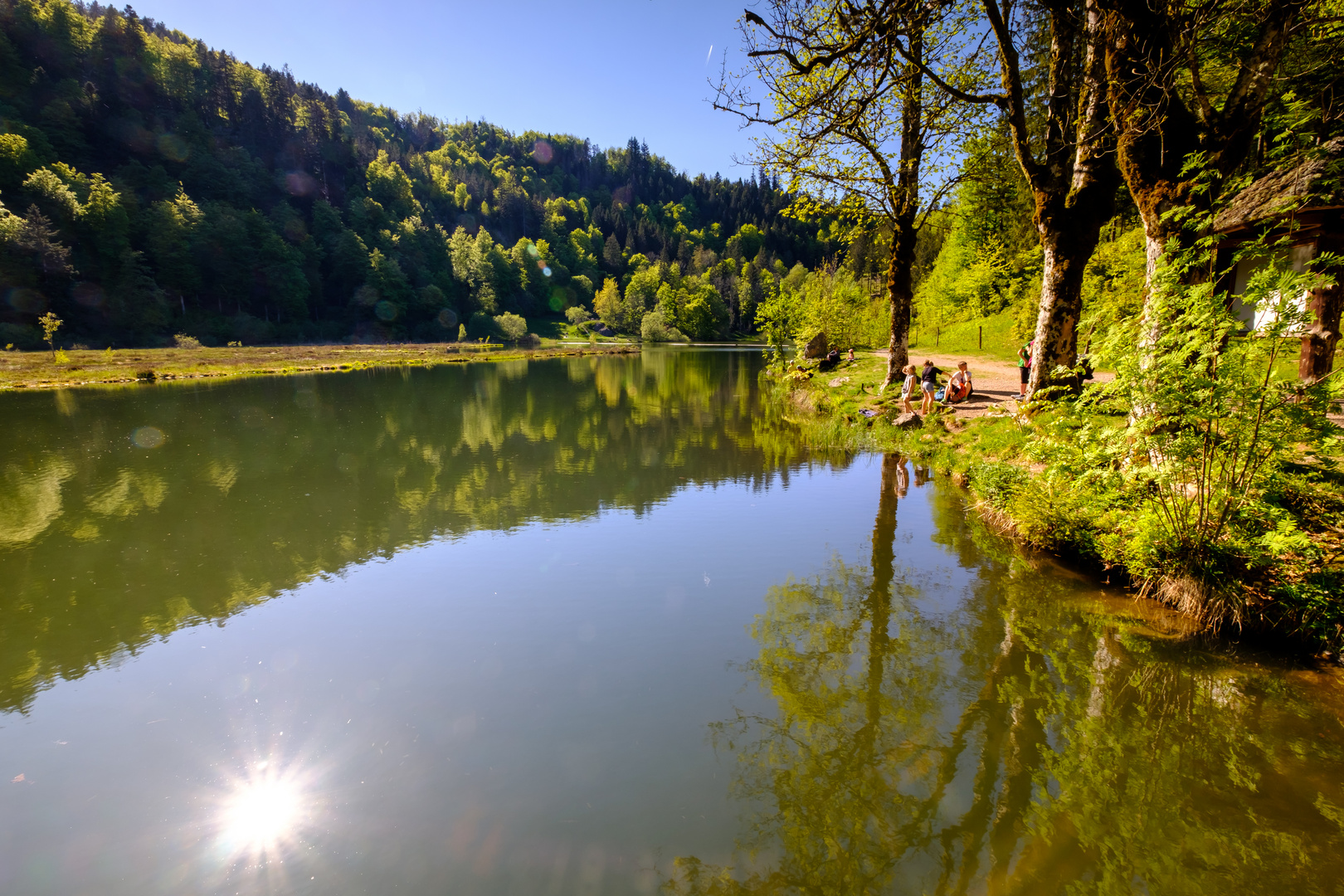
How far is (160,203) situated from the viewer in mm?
85938

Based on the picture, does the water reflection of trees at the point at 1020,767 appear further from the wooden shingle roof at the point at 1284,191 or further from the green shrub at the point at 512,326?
the green shrub at the point at 512,326

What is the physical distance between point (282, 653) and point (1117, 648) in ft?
30.4

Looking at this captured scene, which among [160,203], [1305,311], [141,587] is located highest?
[160,203]

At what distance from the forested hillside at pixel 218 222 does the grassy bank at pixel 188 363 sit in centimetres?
1931

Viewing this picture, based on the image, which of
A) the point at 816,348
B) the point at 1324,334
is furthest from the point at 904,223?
the point at 816,348

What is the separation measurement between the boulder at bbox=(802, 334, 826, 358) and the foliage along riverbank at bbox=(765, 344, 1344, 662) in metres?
29.1

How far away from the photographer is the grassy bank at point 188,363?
39.0m

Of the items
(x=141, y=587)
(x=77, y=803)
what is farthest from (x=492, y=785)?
(x=141, y=587)

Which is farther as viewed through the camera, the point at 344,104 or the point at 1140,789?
the point at 344,104

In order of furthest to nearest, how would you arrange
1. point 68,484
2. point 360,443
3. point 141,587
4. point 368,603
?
point 360,443 → point 68,484 → point 141,587 → point 368,603

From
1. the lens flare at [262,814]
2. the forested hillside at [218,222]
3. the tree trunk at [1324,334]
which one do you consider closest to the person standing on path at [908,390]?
the tree trunk at [1324,334]

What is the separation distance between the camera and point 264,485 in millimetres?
13828

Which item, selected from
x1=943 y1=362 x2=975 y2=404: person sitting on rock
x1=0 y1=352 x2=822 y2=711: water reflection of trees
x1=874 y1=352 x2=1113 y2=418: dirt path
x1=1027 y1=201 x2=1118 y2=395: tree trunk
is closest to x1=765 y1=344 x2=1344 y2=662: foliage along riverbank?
x1=874 y1=352 x2=1113 y2=418: dirt path

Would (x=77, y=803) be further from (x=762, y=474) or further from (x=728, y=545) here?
(x=762, y=474)
